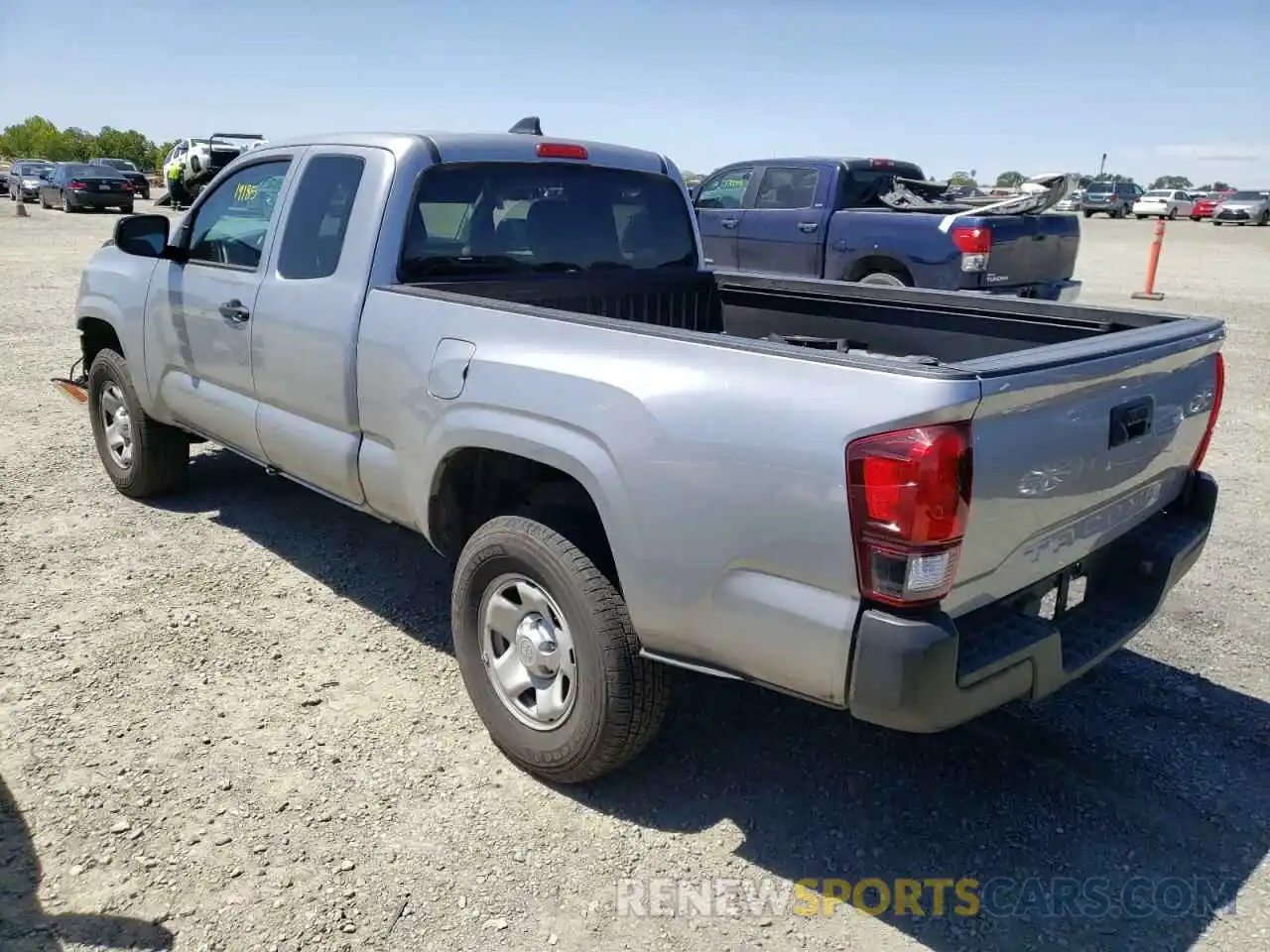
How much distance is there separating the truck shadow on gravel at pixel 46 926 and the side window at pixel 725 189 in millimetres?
9947

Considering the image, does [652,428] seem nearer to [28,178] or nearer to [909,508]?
[909,508]

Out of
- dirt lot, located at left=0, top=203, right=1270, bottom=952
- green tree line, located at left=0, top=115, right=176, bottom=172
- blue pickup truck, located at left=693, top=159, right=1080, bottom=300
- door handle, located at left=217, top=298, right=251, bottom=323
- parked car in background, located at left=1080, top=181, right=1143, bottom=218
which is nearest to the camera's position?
dirt lot, located at left=0, top=203, right=1270, bottom=952

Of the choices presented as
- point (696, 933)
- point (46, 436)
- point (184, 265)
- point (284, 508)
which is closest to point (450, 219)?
point (184, 265)

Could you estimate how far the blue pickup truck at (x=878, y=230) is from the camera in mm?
9117

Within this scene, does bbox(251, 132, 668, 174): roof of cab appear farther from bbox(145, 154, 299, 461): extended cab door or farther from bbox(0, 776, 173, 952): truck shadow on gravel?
bbox(0, 776, 173, 952): truck shadow on gravel

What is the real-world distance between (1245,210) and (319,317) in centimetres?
4355

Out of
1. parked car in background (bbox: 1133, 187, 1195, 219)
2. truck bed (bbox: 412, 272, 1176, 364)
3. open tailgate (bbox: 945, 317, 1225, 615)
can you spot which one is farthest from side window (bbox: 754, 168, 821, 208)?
parked car in background (bbox: 1133, 187, 1195, 219)

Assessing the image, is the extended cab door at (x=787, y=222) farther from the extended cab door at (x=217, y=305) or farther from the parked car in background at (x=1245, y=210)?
the parked car in background at (x=1245, y=210)

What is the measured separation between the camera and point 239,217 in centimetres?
450

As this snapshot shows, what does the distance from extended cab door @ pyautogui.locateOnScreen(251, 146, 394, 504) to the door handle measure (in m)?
0.09

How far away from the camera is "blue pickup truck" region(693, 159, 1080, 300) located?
29.9 feet

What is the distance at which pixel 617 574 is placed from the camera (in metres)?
2.85

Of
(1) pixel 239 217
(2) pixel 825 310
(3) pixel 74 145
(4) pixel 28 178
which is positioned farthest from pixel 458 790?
(3) pixel 74 145

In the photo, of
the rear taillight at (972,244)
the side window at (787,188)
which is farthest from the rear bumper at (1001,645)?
the side window at (787,188)
